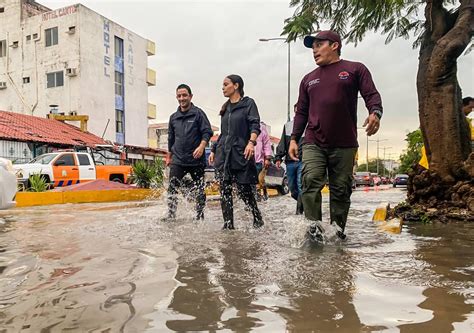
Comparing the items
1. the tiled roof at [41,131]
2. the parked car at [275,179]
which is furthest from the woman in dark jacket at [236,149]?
the tiled roof at [41,131]

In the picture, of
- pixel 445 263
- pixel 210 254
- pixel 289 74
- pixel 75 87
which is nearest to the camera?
pixel 445 263

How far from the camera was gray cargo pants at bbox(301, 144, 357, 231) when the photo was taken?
3783mm

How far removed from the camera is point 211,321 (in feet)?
5.92

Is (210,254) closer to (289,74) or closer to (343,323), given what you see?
(343,323)

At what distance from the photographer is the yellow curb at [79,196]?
1016cm

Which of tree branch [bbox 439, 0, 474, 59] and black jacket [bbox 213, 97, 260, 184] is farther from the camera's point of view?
tree branch [bbox 439, 0, 474, 59]

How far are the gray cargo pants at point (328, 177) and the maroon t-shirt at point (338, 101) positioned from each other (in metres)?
0.08

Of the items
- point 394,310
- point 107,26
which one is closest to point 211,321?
point 394,310

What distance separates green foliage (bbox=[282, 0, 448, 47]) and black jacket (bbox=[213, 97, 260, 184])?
6.43ft

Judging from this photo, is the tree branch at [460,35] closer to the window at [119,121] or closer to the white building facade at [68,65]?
the white building facade at [68,65]

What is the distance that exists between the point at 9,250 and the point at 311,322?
2782 mm

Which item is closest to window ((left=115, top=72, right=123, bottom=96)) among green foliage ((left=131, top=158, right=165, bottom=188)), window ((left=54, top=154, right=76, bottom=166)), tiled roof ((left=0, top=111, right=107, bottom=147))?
tiled roof ((left=0, top=111, right=107, bottom=147))

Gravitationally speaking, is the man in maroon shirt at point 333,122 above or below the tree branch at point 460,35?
below

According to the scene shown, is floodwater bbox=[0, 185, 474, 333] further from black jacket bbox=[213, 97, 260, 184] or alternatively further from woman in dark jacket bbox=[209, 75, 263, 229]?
black jacket bbox=[213, 97, 260, 184]
